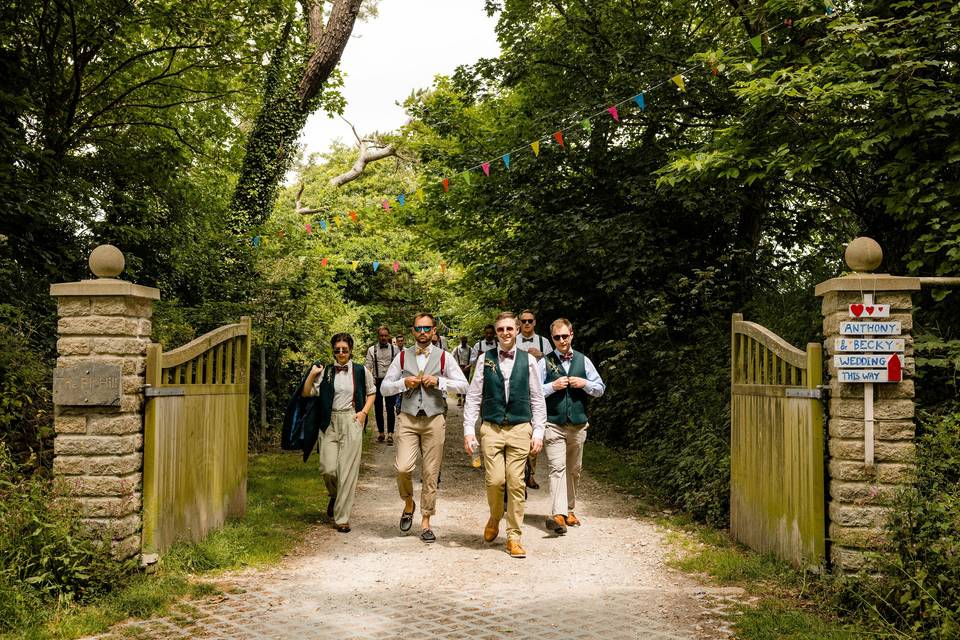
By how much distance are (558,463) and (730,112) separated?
7309mm

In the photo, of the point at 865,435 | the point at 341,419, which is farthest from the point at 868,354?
the point at 341,419

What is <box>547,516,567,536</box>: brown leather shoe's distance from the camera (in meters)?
8.11

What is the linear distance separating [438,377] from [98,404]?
3207 millimetres

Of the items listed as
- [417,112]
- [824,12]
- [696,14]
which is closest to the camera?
[824,12]

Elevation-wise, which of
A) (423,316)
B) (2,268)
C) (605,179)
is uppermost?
(605,179)

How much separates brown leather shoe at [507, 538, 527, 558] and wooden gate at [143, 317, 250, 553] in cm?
275

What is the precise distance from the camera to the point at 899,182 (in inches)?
315

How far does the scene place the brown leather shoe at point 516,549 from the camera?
7.20 m

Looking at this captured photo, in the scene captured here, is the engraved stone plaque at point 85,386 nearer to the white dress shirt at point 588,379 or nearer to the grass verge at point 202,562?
the grass verge at point 202,562

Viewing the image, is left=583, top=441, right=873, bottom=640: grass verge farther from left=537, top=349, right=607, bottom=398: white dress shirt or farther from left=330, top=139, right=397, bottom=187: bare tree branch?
left=330, top=139, right=397, bottom=187: bare tree branch

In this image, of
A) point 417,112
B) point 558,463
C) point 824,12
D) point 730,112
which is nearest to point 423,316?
point 558,463

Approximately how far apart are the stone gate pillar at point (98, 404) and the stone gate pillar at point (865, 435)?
5.10 m

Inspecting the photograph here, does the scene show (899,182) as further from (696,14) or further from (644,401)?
(696,14)

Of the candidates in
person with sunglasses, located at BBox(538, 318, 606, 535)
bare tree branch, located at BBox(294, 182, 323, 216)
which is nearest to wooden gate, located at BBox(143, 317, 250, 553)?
person with sunglasses, located at BBox(538, 318, 606, 535)
